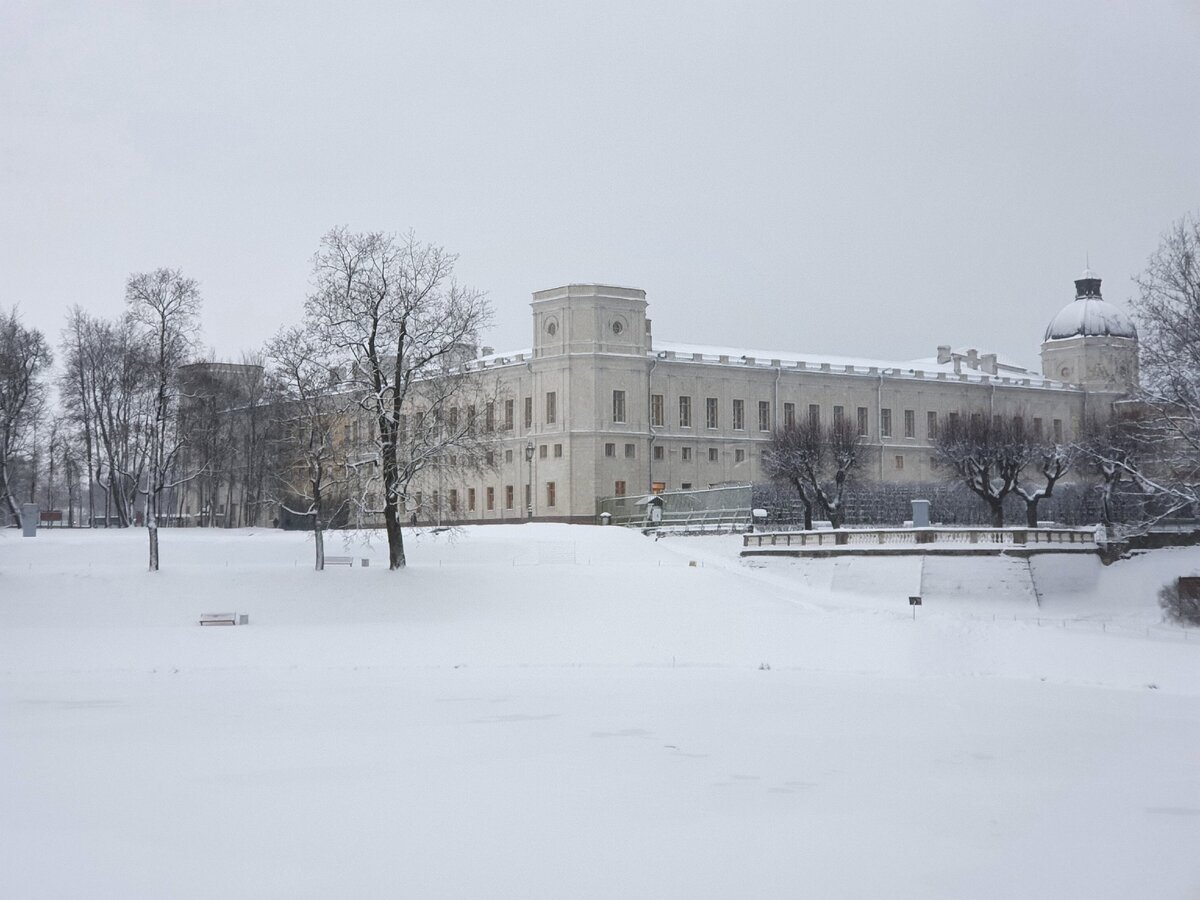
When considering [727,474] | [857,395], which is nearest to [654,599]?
[727,474]

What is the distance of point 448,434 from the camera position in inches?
1548

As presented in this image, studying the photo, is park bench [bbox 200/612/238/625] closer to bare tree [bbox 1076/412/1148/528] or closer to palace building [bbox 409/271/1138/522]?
palace building [bbox 409/271/1138/522]

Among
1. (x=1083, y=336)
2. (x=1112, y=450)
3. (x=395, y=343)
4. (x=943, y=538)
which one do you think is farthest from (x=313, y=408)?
(x=1083, y=336)

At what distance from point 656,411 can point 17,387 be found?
38695mm

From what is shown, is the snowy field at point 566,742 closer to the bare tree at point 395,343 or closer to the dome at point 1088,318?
the bare tree at point 395,343

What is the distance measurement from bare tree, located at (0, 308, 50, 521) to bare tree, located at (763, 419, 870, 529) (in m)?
32.5

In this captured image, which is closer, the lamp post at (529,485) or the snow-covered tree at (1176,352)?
the snow-covered tree at (1176,352)

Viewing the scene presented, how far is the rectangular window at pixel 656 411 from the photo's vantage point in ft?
247

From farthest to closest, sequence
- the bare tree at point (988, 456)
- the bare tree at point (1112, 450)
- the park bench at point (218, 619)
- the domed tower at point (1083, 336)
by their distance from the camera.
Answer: the domed tower at point (1083, 336)
the bare tree at point (988, 456)
the bare tree at point (1112, 450)
the park bench at point (218, 619)

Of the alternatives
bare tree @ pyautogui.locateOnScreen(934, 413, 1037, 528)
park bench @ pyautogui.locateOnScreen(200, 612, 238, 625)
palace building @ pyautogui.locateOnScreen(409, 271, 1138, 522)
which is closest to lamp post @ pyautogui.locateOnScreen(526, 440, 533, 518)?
palace building @ pyautogui.locateOnScreen(409, 271, 1138, 522)

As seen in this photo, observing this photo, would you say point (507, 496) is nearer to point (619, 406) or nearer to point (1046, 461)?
point (619, 406)

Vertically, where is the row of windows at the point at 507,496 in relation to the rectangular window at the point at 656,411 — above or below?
below

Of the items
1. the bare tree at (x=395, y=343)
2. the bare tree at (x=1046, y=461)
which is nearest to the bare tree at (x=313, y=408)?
the bare tree at (x=395, y=343)

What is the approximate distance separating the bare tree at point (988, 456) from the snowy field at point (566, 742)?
19.5 metres
